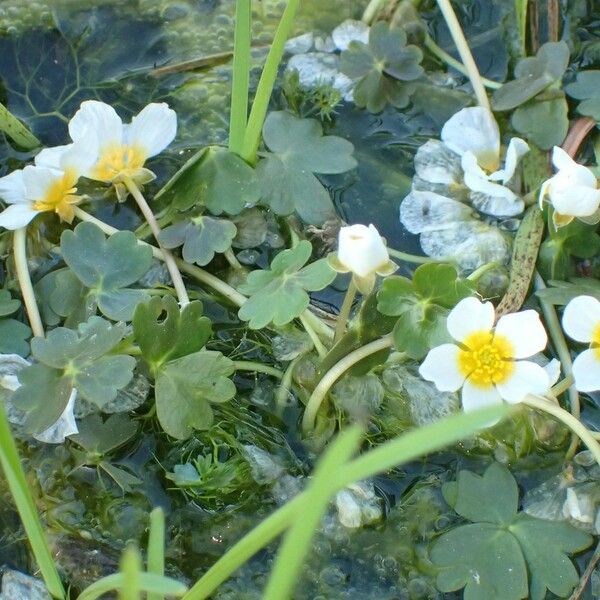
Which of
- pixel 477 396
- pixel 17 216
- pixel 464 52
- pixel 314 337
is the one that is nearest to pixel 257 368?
pixel 314 337

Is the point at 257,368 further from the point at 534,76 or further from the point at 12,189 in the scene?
the point at 534,76

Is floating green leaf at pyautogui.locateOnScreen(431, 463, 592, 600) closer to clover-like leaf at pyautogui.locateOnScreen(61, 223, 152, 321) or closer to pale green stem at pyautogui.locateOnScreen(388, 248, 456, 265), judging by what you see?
pale green stem at pyautogui.locateOnScreen(388, 248, 456, 265)

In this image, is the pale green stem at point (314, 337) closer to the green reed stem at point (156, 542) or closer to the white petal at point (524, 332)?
the white petal at point (524, 332)

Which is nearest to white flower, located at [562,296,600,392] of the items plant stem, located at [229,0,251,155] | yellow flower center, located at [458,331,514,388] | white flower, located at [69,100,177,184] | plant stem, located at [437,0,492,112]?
yellow flower center, located at [458,331,514,388]

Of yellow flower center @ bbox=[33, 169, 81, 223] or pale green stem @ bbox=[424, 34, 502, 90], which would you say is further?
pale green stem @ bbox=[424, 34, 502, 90]

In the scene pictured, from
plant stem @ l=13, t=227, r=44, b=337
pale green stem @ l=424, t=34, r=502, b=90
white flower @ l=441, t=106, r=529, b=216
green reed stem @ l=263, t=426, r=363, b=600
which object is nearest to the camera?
green reed stem @ l=263, t=426, r=363, b=600

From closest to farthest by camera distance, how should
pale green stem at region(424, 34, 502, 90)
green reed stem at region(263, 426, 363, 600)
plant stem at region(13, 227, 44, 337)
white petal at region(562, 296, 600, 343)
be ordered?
green reed stem at region(263, 426, 363, 600) < white petal at region(562, 296, 600, 343) < plant stem at region(13, 227, 44, 337) < pale green stem at region(424, 34, 502, 90)

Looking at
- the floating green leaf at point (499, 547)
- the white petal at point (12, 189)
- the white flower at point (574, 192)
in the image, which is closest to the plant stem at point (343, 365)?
the floating green leaf at point (499, 547)
